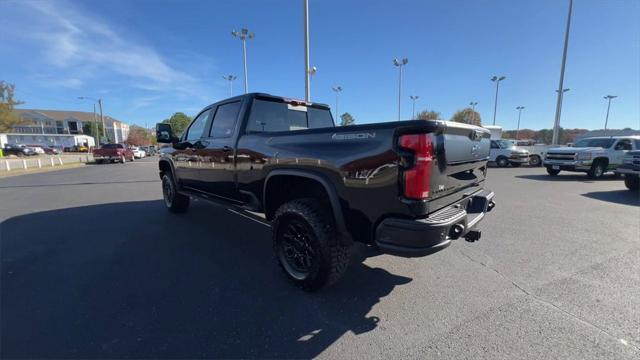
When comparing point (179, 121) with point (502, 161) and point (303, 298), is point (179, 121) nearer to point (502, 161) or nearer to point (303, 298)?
point (502, 161)

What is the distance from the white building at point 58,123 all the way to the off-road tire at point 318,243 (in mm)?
102851

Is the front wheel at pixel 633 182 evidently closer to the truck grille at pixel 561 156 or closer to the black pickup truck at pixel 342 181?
the truck grille at pixel 561 156

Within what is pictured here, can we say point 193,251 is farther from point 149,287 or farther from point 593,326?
point 593,326

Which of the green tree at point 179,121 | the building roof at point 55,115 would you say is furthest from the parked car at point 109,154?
the building roof at point 55,115

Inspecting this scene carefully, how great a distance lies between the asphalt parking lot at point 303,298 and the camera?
2088 millimetres

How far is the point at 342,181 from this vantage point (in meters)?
2.40

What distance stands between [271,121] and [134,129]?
345 feet

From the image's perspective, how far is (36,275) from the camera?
3.17 m

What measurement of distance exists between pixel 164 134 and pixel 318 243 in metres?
3.92

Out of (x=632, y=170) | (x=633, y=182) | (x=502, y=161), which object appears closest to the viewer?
(x=632, y=170)

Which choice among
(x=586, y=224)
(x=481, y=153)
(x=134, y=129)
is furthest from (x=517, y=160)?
(x=134, y=129)

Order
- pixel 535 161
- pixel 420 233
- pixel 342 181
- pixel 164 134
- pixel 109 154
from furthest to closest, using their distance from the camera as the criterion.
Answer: pixel 109 154
pixel 535 161
pixel 164 134
pixel 342 181
pixel 420 233

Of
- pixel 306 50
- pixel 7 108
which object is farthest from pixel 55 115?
pixel 306 50

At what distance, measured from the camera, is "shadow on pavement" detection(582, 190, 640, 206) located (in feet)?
23.6
